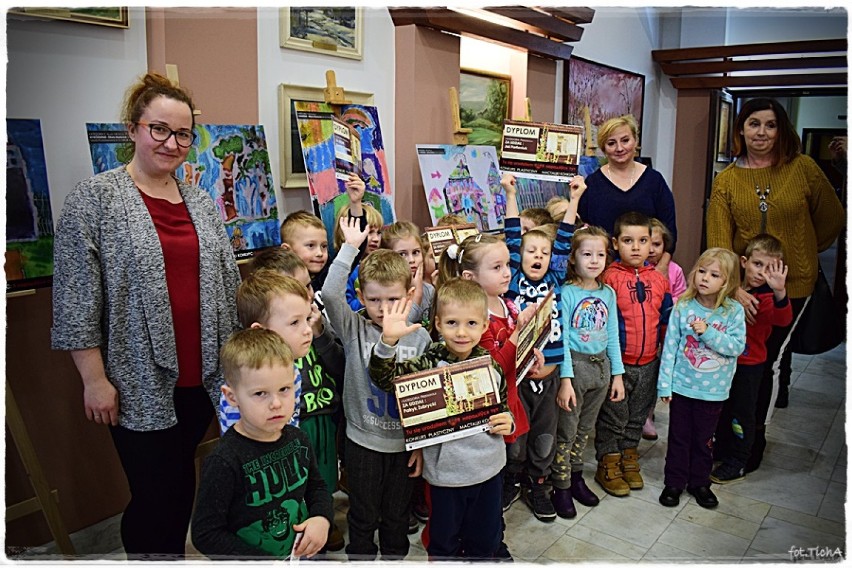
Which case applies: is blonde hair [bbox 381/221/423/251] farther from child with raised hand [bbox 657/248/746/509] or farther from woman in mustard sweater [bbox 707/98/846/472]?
woman in mustard sweater [bbox 707/98/846/472]

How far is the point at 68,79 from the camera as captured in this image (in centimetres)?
243

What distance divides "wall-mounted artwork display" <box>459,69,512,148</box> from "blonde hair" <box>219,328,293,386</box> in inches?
124

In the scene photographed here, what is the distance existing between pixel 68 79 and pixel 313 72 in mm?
1277

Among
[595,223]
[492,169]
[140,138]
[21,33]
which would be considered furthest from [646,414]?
[21,33]

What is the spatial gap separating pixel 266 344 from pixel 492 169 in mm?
3005

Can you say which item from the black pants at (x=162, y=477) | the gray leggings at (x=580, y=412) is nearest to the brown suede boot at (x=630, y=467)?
the gray leggings at (x=580, y=412)

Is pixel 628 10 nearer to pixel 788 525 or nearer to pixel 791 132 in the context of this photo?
pixel 791 132

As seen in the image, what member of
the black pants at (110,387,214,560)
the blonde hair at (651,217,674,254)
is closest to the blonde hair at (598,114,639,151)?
the blonde hair at (651,217,674,254)

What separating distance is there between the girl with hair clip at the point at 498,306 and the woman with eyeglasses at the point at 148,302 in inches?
33.7

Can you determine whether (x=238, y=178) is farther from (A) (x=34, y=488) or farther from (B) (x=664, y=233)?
(B) (x=664, y=233)

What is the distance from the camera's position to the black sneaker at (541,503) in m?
2.96

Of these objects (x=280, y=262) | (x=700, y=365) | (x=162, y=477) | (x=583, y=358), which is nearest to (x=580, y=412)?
(x=583, y=358)

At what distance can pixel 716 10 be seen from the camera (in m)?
6.48

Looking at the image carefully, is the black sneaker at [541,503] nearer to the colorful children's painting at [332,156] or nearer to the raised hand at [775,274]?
the raised hand at [775,274]
